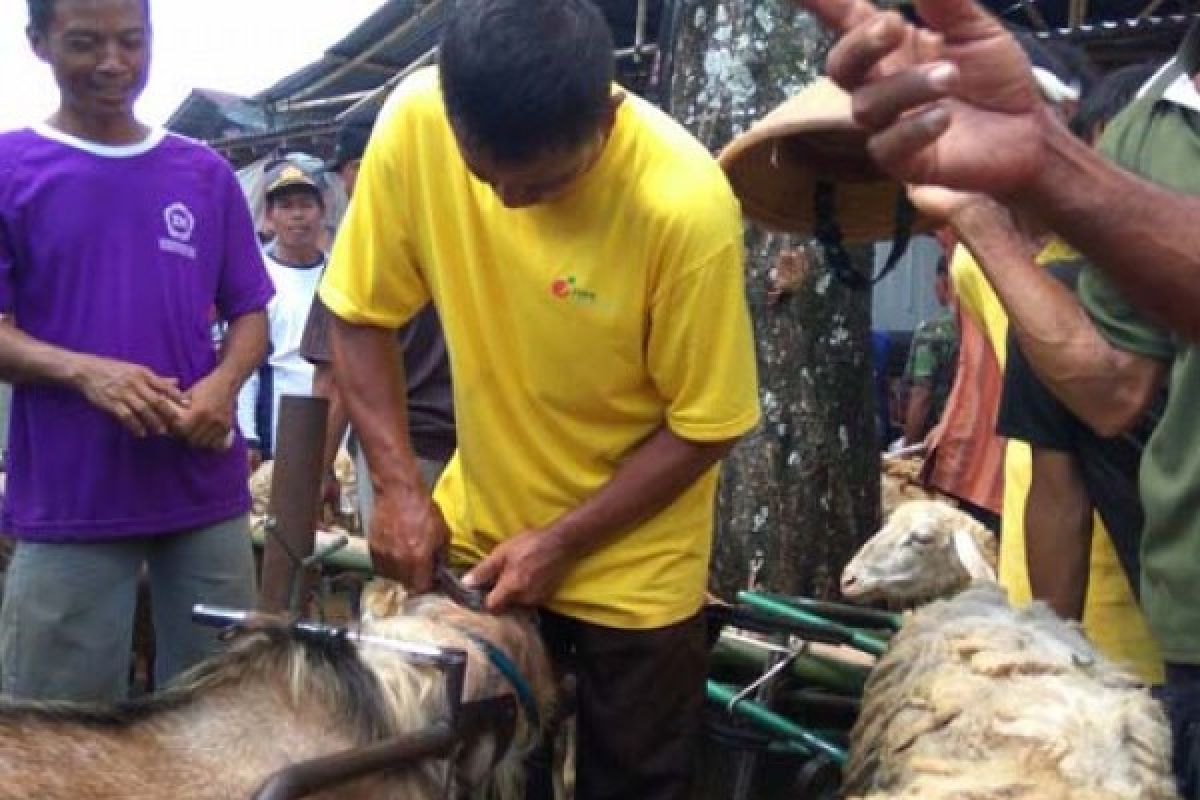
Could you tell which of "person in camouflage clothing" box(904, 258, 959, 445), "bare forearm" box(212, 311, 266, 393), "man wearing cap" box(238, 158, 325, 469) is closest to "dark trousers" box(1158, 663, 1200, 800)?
"bare forearm" box(212, 311, 266, 393)

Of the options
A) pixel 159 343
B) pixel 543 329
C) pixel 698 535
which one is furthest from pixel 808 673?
pixel 159 343

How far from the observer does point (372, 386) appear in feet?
10.2

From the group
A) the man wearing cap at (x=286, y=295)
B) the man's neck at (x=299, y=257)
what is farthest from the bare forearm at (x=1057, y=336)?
the man's neck at (x=299, y=257)

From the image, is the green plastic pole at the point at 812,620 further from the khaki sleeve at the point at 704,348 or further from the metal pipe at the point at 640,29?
the metal pipe at the point at 640,29

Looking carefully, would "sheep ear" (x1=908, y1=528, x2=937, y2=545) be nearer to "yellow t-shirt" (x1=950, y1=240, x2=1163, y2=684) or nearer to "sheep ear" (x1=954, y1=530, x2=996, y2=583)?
"sheep ear" (x1=954, y1=530, x2=996, y2=583)

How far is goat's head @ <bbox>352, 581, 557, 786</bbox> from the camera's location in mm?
Result: 2373

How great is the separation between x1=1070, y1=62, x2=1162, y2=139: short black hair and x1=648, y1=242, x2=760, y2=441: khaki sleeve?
37.8 inches

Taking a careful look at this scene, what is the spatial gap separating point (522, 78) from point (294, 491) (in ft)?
3.10

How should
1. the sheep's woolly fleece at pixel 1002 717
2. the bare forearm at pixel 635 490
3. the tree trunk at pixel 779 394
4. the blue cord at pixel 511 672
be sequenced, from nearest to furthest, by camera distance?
the sheep's woolly fleece at pixel 1002 717 < the blue cord at pixel 511 672 < the bare forearm at pixel 635 490 < the tree trunk at pixel 779 394

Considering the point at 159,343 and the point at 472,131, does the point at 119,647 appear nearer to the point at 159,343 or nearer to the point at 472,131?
the point at 159,343

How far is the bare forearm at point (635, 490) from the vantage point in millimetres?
2799

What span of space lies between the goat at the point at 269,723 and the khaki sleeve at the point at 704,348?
54cm

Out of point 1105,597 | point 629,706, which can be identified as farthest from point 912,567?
point 629,706

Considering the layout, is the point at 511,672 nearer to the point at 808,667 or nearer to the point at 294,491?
the point at 294,491
